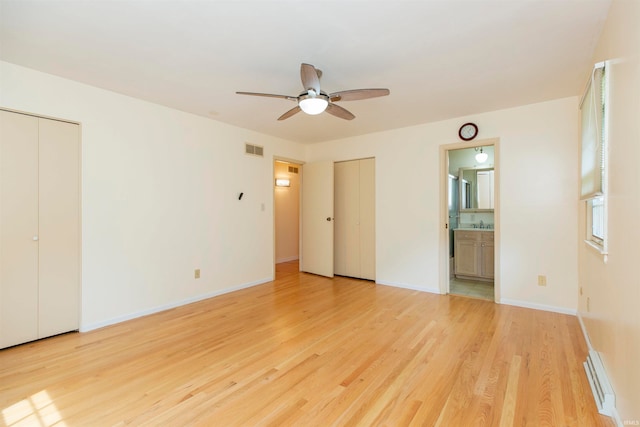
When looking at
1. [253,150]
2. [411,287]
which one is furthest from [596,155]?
[253,150]

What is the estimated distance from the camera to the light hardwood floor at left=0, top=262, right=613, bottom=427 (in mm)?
1689

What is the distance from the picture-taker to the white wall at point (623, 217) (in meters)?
1.35

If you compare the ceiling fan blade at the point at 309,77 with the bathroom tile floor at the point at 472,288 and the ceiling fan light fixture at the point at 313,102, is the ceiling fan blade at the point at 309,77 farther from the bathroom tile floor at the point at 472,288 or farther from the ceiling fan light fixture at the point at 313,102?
the bathroom tile floor at the point at 472,288

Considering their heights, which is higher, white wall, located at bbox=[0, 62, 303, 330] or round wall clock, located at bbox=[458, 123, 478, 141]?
round wall clock, located at bbox=[458, 123, 478, 141]

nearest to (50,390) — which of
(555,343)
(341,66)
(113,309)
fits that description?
(113,309)

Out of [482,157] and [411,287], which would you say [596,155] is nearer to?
[411,287]

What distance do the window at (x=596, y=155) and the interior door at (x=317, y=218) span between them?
3278mm

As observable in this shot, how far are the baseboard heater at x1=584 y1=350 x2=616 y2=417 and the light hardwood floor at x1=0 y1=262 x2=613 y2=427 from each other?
0.17 ft

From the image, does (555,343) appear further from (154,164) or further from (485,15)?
(154,164)

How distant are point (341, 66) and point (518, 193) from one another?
8.76ft

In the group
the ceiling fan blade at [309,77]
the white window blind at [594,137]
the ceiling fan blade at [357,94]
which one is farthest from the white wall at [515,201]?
the ceiling fan blade at [309,77]

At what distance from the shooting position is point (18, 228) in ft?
8.32

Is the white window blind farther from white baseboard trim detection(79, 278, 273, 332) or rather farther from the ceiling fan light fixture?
white baseboard trim detection(79, 278, 273, 332)

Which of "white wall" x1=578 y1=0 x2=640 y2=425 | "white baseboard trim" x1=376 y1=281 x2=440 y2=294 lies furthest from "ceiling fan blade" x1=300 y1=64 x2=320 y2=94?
"white baseboard trim" x1=376 y1=281 x2=440 y2=294
